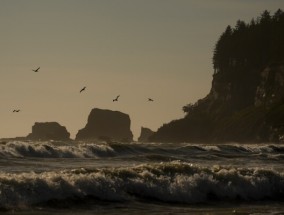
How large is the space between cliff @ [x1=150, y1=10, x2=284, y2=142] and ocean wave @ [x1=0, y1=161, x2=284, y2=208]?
301 feet

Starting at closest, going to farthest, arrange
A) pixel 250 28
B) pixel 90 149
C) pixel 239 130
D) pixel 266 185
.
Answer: pixel 266 185 < pixel 90 149 < pixel 239 130 < pixel 250 28

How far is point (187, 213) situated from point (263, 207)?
420cm

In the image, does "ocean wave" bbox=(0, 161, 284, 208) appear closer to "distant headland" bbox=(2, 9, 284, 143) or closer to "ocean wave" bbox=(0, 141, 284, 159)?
"ocean wave" bbox=(0, 141, 284, 159)

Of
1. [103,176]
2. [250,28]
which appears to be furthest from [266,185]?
[250,28]

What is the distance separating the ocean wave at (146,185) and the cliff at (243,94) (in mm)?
91793

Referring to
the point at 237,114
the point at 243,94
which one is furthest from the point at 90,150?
the point at 243,94

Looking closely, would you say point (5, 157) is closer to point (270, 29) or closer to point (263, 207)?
point (263, 207)

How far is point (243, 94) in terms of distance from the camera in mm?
157125

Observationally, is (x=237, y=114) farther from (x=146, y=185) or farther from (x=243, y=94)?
(x=146, y=185)

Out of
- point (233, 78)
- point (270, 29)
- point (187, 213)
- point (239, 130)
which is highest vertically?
point (270, 29)

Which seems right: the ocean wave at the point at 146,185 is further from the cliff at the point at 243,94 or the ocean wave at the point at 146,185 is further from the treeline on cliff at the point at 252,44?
the treeline on cliff at the point at 252,44

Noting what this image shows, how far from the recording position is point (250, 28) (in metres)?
173

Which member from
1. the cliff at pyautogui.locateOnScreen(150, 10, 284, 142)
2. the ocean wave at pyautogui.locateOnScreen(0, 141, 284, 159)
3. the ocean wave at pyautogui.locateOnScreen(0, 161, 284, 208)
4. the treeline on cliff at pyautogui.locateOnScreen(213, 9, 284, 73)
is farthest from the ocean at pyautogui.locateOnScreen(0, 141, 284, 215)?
the treeline on cliff at pyautogui.locateOnScreen(213, 9, 284, 73)

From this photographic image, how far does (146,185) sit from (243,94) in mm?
130207
